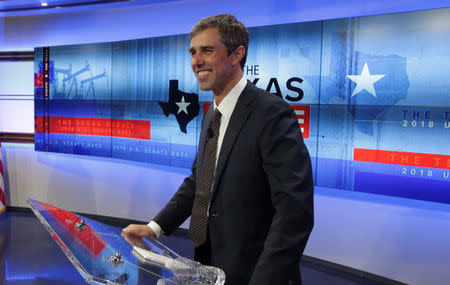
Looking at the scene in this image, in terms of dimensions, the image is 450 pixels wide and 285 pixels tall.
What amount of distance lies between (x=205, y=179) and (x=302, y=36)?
240cm

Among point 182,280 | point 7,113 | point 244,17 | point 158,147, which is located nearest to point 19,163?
point 7,113

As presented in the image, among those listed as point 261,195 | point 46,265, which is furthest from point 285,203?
point 46,265

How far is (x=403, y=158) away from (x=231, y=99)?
212cm

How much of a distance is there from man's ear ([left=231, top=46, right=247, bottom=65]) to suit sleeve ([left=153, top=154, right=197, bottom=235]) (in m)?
0.50

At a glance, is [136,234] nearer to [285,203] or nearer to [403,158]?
[285,203]

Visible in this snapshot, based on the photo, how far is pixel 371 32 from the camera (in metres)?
3.09

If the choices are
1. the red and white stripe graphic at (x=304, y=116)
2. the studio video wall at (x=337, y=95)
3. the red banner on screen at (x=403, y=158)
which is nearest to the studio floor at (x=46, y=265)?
the studio video wall at (x=337, y=95)

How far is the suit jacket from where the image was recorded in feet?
3.54

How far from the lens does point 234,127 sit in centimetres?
126

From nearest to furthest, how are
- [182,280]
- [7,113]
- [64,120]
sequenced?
[182,280] → [64,120] → [7,113]

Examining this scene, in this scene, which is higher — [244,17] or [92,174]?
[244,17]

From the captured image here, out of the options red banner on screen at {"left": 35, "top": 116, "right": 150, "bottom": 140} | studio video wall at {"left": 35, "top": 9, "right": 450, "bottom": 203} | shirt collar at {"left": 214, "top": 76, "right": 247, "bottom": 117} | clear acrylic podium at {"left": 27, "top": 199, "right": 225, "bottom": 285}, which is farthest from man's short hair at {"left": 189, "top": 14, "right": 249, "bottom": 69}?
red banner on screen at {"left": 35, "top": 116, "right": 150, "bottom": 140}

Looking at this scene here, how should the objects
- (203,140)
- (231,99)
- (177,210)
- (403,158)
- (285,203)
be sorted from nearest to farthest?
(285,203) < (231,99) < (203,140) < (177,210) < (403,158)

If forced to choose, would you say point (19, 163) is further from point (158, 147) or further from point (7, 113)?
point (158, 147)
